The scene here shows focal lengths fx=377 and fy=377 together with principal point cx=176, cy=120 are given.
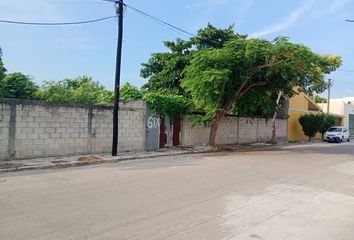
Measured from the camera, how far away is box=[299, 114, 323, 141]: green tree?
41.2 metres

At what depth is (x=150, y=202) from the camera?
8.29 m

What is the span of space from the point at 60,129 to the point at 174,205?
10.5 metres

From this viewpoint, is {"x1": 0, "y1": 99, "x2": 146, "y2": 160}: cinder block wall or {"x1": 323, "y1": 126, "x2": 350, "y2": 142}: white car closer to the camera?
{"x1": 0, "y1": 99, "x2": 146, "y2": 160}: cinder block wall

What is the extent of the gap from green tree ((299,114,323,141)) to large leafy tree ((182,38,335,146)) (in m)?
17.5

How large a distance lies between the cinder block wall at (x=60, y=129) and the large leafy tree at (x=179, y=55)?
1149 centimetres

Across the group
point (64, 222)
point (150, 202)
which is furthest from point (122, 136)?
point (64, 222)

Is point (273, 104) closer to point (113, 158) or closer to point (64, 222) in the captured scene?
point (113, 158)

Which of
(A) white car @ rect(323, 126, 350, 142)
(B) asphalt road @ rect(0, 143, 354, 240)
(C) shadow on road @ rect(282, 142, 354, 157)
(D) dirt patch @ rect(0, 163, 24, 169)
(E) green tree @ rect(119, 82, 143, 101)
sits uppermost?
(E) green tree @ rect(119, 82, 143, 101)

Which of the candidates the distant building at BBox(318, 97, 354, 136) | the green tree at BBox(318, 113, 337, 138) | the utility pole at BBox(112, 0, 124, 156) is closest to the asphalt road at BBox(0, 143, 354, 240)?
the utility pole at BBox(112, 0, 124, 156)

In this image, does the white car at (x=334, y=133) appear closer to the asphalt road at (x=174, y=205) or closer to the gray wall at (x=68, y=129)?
the gray wall at (x=68, y=129)

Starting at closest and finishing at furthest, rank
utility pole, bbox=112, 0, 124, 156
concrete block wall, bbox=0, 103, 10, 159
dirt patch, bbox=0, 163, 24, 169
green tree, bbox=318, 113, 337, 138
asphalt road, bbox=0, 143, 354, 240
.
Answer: asphalt road, bbox=0, 143, 354, 240
dirt patch, bbox=0, 163, 24, 169
concrete block wall, bbox=0, 103, 10, 159
utility pole, bbox=112, 0, 124, 156
green tree, bbox=318, 113, 337, 138

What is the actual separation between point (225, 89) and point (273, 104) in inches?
238

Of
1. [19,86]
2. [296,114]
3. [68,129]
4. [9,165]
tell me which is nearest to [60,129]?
[68,129]

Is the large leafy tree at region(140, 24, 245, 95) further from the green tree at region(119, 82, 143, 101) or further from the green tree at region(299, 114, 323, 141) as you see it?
the green tree at region(299, 114, 323, 141)
